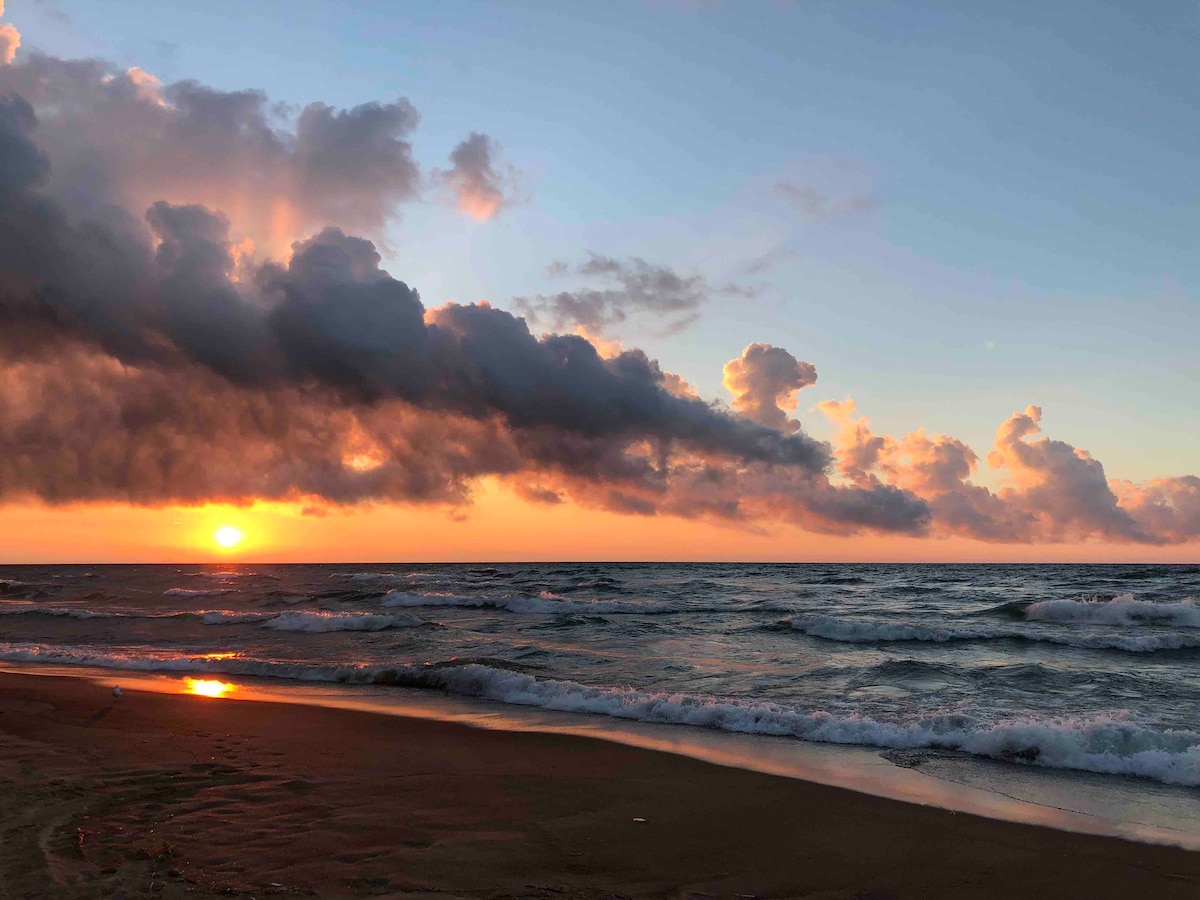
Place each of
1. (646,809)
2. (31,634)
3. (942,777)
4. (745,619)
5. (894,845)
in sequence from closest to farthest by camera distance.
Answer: (894,845), (646,809), (942,777), (31,634), (745,619)

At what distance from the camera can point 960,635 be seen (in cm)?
2261

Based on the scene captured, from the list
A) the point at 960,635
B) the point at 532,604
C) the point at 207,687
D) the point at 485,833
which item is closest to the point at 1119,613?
the point at 960,635

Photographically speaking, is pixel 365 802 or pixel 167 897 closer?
pixel 167 897

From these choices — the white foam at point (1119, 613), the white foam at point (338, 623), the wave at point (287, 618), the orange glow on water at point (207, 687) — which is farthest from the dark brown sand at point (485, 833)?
the white foam at point (1119, 613)

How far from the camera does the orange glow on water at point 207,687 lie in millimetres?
13688

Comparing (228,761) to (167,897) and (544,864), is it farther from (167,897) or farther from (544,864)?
(544,864)

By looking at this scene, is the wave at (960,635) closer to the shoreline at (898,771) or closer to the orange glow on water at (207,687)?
the shoreline at (898,771)

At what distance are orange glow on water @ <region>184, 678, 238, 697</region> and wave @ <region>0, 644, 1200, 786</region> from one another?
8.24ft

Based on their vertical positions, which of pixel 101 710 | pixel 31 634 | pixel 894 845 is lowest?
pixel 31 634

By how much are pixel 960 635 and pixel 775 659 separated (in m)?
8.11

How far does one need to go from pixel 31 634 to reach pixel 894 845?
1161 inches

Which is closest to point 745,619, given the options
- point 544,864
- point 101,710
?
point 101,710

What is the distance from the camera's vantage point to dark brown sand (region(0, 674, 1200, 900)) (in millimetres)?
5195

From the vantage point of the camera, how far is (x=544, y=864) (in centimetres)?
557
